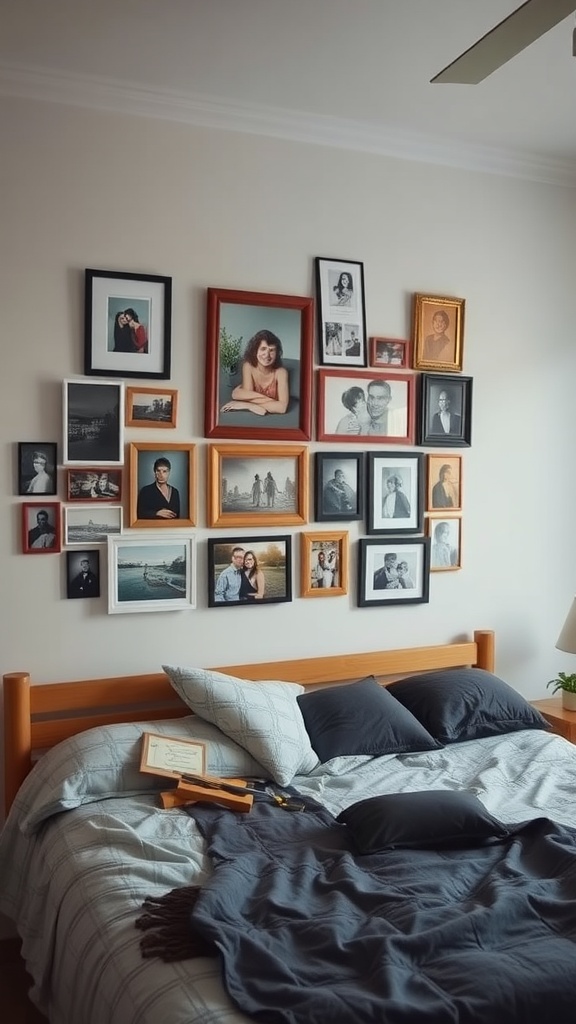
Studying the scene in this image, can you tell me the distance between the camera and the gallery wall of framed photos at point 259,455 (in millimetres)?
3018

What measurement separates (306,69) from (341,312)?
85cm

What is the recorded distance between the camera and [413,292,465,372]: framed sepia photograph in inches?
139

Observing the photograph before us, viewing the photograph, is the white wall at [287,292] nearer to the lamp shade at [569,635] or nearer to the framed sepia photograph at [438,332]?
the framed sepia photograph at [438,332]

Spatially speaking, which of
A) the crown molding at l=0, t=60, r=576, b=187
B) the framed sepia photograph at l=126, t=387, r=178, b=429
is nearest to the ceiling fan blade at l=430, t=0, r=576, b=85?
the crown molding at l=0, t=60, r=576, b=187

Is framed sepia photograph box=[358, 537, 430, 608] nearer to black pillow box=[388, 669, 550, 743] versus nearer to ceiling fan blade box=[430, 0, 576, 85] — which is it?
black pillow box=[388, 669, 550, 743]

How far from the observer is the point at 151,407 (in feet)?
10.2

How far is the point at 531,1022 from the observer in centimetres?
157

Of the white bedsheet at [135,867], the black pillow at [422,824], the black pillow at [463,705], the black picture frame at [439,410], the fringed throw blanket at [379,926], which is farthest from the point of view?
the black picture frame at [439,410]

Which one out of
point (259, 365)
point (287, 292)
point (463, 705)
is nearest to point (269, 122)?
point (287, 292)

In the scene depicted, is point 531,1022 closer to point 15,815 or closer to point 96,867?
point 96,867

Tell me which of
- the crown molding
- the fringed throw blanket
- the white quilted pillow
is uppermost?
the crown molding

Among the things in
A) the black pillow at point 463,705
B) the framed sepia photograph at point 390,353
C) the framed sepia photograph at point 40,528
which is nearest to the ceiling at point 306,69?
the framed sepia photograph at point 390,353

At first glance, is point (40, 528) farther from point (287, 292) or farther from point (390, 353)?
point (390, 353)

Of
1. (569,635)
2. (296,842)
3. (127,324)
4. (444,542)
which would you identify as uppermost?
(127,324)
